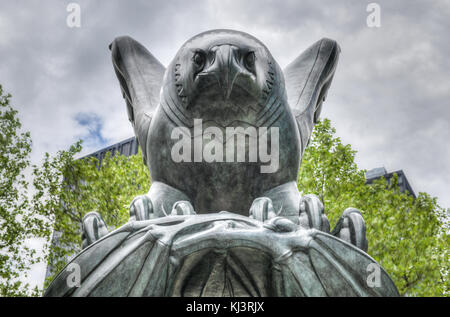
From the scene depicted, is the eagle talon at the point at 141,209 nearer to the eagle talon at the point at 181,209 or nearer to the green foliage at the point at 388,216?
the eagle talon at the point at 181,209

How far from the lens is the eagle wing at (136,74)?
3.66 metres

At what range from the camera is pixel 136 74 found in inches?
148

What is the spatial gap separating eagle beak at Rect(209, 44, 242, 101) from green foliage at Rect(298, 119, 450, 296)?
5878mm

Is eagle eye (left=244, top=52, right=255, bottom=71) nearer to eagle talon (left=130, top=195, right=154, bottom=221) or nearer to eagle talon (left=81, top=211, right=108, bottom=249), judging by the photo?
eagle talon (left=130, top=195, right=154, bottom=221)

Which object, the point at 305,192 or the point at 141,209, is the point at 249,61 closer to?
the point at 141,209

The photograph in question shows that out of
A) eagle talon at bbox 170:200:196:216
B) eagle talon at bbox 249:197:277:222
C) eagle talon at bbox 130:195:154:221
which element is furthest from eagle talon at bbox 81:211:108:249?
eagle talon at bbox 249:197:277:222

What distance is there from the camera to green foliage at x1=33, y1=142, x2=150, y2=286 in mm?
9227

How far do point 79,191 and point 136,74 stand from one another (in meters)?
6.64

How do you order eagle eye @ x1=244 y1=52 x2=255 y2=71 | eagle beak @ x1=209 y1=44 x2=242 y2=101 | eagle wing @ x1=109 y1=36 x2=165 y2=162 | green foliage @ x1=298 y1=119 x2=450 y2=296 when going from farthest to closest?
green foliage @ x1=298 y1=119 x2=450 y2=296
eagle wing @ x1=109 y1=36 x2=165 y2=162
eagle eye @ x1=244 y1=52 x2=255 y2=71
eagle beak @ x1=209 y1=44 x2=242 y2=101

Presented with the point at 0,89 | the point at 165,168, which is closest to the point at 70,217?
the point at 0,89

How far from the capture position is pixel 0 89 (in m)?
10.3

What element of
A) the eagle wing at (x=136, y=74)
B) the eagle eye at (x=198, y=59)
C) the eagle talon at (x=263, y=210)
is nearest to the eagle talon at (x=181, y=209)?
the eagle talon at (x=263, y=210)

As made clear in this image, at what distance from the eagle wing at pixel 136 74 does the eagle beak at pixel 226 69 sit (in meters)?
0.96
